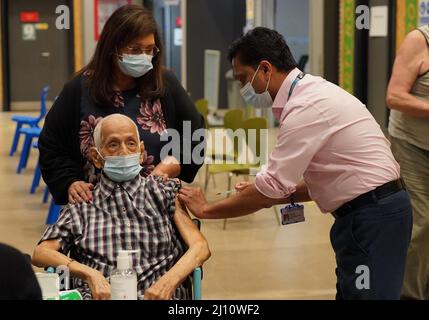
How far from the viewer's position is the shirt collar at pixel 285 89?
9.41 feet

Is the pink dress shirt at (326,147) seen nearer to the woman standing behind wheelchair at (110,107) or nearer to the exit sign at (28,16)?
the woman standing behind wheelchair at (110,107)

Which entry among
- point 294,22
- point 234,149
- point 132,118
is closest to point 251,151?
point 234,149

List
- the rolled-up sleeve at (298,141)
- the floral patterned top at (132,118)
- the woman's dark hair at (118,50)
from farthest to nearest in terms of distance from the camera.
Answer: the floral patterned top at (132,118) < the woman's dark hair at (118,50) < the rolled-up sleeve at (298,141)

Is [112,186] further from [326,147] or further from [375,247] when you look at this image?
[375,247]

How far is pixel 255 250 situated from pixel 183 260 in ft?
9.76

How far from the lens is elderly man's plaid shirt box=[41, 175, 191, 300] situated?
316cm

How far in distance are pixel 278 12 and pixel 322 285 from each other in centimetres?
1008

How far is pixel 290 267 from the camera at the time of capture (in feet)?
18.1

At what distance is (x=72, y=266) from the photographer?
3020 mm

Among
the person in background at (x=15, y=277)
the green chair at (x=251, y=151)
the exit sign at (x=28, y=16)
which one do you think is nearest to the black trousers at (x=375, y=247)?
the person in background at (x=15, y=277)

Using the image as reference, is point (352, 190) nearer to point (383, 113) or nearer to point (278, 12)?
point (383, 113)

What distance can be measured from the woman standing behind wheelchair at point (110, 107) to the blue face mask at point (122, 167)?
145mm

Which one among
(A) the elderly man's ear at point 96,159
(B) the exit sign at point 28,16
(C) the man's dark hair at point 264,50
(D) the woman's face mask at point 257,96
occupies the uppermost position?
(B) the exit sign at point 28,16
